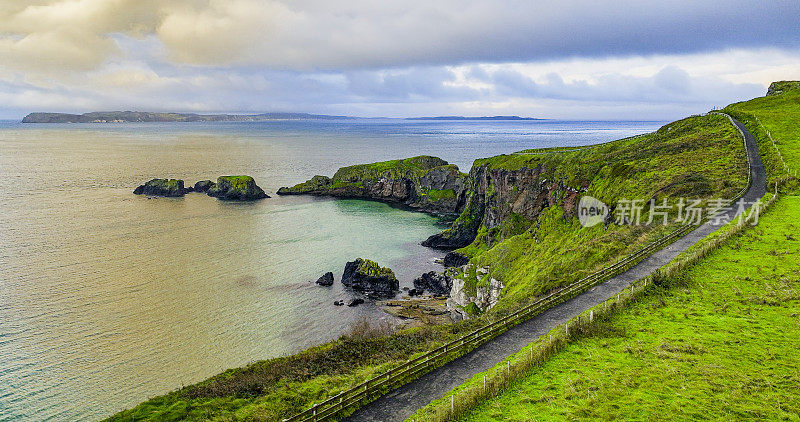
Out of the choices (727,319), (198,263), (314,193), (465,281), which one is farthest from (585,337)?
(314,193)

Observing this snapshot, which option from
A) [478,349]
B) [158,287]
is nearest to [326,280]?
[158,287]

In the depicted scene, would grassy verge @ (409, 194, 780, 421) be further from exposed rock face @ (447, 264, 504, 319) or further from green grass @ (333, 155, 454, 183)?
green grass @ (333, 155, 454, 183)

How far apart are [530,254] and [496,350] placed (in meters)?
37.4

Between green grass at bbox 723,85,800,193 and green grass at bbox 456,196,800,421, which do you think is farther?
green grass at bbox 723,85,800,193

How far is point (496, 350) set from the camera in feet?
79.5

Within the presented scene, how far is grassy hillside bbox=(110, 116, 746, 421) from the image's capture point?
20.9 metres

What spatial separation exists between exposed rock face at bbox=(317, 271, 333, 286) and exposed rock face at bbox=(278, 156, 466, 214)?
2337 inches

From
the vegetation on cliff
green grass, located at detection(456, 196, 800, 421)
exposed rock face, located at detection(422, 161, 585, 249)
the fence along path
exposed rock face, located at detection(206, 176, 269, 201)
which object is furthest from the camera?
exposed rock face, located at detection(206, 176, 269, 201)

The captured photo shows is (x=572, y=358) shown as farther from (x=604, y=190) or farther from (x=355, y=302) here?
(x=604, y=190)

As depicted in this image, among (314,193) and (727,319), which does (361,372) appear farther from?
(314,193)

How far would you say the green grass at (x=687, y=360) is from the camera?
17656 millimetres

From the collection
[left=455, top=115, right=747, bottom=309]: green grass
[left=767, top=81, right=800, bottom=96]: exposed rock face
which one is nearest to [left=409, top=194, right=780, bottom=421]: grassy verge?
[left=455, top=115, right=747, bottom=309]: green grass

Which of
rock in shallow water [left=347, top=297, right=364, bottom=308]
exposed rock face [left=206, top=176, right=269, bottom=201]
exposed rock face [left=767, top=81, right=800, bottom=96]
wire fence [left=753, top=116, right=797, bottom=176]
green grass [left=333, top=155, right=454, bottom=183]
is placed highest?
exposed rock face [left=767, top=81, right=800, bottom=96]

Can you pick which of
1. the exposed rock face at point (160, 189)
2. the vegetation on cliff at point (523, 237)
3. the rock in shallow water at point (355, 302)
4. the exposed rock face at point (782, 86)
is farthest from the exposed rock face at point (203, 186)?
the exposed rock face at point (782, 86)
